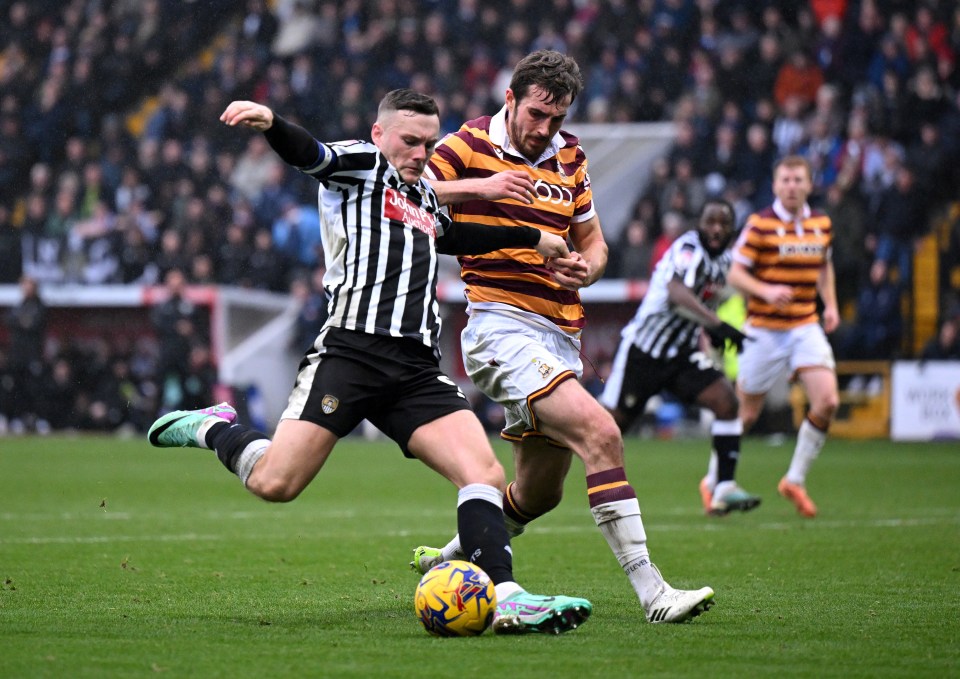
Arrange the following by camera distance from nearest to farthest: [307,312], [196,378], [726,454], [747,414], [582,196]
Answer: [582,196] < [726,454] < [747,414] < [196,378] < [307,312]

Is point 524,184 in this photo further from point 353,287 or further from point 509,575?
point 509,575

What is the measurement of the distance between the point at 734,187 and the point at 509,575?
14.4 m

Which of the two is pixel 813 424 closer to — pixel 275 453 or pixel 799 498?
pixel 799 498

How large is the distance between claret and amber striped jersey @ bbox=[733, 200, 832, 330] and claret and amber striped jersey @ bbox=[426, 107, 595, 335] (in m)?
4.46

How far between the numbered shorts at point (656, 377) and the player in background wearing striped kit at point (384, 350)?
454 centimetres

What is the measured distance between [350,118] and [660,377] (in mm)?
12979

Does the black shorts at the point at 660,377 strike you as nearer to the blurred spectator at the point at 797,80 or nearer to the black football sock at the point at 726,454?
the black football sock at the point at 726,454

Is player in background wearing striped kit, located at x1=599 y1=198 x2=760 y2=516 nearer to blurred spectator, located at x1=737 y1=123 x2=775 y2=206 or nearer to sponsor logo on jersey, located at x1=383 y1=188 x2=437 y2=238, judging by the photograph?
sponsor logo on jersey, located at x1=383 y1=188 x2=437 y2=238

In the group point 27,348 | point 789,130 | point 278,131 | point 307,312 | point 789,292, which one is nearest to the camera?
point 278,131

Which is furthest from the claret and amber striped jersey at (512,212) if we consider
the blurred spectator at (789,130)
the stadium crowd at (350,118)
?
the blurred spectator at (789,130)

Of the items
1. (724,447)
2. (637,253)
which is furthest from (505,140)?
A: (637,253)

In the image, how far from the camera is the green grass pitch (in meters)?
4.57

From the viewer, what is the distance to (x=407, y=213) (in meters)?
5.65

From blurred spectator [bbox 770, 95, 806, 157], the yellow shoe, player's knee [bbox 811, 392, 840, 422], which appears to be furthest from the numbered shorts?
blurred spectator [bbox 770, 95, 806, 157]
